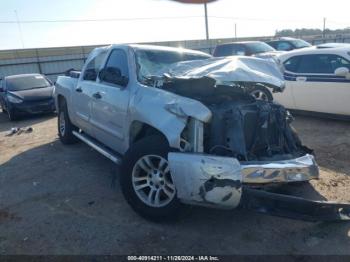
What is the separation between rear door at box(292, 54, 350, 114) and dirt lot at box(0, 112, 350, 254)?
1734mm

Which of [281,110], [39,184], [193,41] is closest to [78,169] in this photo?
[39,184]

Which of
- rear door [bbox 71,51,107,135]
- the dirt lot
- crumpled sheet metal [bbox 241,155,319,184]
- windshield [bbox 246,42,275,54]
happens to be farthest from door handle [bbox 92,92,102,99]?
windshield [bbox 246,42,275,54]

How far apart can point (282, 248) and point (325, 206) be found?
1.82 feet

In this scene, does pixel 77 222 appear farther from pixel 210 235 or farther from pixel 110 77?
pixel 110 77

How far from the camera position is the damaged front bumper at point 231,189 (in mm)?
3086

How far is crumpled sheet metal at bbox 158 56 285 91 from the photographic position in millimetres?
3721

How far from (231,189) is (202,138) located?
1.90ft

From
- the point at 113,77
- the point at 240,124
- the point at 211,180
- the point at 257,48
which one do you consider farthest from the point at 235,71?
the point at 257,48

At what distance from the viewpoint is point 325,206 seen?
3.15 meters

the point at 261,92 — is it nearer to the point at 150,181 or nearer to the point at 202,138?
the point at 202,138

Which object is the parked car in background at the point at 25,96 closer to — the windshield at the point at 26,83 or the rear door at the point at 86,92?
the windshield at the point at 26,83

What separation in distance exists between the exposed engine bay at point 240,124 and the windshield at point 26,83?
9827mm

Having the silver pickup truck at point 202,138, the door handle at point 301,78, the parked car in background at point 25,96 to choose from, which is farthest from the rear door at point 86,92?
the parked car in background at point 25,96

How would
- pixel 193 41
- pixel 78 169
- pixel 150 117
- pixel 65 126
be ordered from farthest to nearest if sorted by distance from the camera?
pixel 193 41 → pixel 65 126 → pixel 78 169 → pixel 150 117
